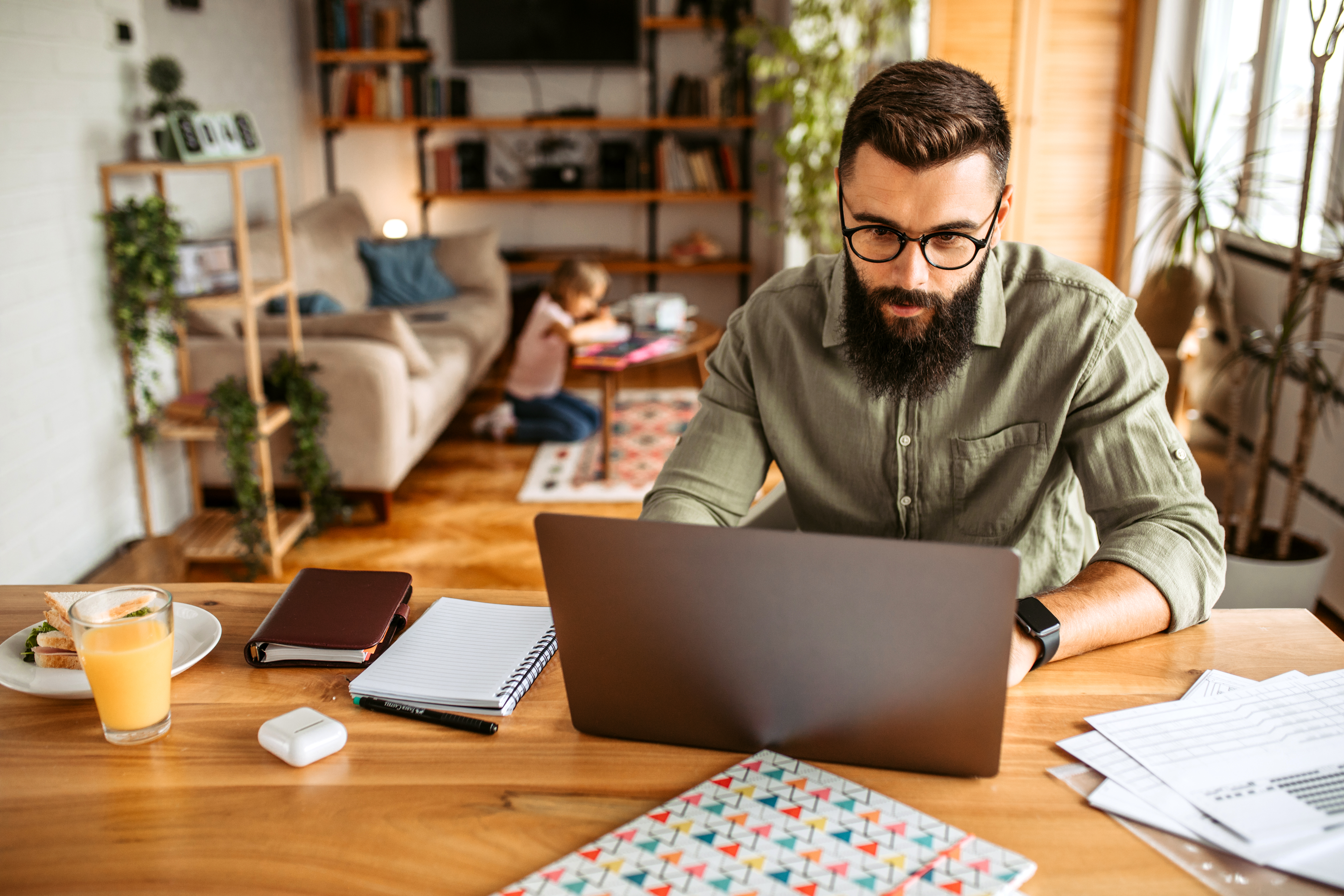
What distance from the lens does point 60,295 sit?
103 inches

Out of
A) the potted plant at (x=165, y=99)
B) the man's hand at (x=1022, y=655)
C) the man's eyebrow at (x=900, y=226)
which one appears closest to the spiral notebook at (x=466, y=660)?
the man's hand at (x=1022, y=655)

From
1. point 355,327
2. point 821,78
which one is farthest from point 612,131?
point 355,327

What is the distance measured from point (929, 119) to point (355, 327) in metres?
2.58

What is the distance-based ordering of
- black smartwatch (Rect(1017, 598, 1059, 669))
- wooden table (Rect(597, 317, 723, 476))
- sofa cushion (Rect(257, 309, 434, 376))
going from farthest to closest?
wooden table (Rect(597, 317, 723, 476)) < sofa cushion (Rect(257, 309, 434, 376)) < black smartwatch (Rect(1017, 598, 1059, 669))

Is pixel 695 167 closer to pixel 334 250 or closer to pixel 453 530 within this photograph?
pixel 334 250

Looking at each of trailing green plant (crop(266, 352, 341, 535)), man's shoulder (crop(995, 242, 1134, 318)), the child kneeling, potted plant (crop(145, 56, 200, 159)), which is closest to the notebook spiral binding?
man's shoulder (crop(995, 242, 1134, 318))

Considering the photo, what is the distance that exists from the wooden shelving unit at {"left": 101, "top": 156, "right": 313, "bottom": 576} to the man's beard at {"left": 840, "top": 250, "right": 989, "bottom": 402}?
2119 millimetres

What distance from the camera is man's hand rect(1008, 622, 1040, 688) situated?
97 cm

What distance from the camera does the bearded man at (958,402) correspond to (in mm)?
1092

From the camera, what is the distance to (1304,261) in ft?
9.87

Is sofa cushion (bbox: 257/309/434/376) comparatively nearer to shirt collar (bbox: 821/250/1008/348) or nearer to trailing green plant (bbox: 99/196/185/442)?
trailing green plant (bbox: 99/196/185/442)

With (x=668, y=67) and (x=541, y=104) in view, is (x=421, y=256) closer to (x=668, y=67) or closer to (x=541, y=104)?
(x=541, y=104)

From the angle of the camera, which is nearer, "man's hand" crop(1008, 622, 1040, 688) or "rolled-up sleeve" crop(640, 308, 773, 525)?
"man's hand" crop(1008, 622, 1040, 688)

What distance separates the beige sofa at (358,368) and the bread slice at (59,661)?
2236mm
